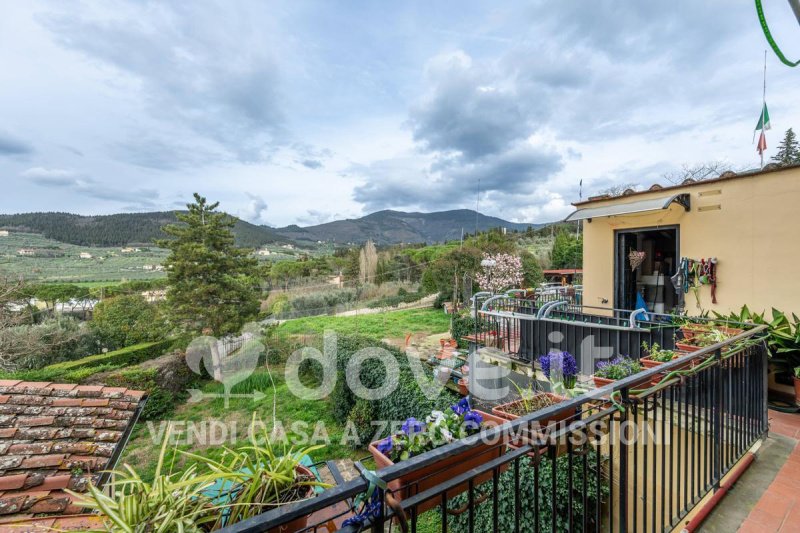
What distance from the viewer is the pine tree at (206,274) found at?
982 cm

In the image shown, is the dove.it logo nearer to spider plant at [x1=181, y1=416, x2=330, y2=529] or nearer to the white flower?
the white flower

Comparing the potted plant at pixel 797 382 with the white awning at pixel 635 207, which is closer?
the potted plant at pixel 797 382

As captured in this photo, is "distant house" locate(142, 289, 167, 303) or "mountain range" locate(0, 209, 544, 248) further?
"mountain range" locate(0, 209, 544, 248)

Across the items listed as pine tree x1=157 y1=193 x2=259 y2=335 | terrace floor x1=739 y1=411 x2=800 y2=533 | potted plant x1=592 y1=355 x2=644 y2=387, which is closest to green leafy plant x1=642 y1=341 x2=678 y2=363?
potted plant x1=592 y1=355 x2=644 y2=387

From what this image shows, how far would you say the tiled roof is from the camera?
2.34m

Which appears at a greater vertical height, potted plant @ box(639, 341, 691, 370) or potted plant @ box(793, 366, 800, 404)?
potted plant @ box(639, 341, 691, 370)

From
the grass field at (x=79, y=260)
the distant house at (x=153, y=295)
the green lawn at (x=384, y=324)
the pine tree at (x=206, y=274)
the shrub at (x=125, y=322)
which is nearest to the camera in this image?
the pine tree at (x=206, y=274)

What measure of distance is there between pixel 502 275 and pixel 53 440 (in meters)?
13.0

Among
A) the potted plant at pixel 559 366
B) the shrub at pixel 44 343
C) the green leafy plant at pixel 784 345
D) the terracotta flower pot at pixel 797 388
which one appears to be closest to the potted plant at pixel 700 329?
the green leafy plant at pixel 784 345

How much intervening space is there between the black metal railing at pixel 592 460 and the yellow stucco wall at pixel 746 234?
257 cm

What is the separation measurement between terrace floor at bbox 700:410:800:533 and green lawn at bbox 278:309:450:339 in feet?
30.1

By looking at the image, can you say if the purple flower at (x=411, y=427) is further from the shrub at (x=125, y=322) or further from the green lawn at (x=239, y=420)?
the shrub at (x=125, y=322)

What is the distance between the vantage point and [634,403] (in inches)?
53.7

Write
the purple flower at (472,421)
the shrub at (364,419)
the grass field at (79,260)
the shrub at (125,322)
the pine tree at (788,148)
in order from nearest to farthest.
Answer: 1. the purple flower at (472,421)
2. the shrub at (364,419)
3. the shrub at (125,322)
4. the grass field at (79,260)
5. the pine tree at (788,148)
